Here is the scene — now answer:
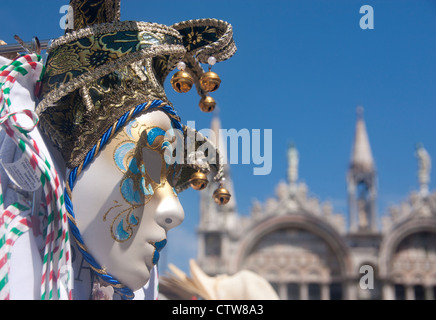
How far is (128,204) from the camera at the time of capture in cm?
207

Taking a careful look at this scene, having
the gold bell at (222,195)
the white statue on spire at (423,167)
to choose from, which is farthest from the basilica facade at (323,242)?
the gold bell at (222,195)

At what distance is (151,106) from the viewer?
2.16m

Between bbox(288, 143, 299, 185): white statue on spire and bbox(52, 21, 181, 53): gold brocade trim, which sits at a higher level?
bbox(288, 143, 299, 185): white statue on spire

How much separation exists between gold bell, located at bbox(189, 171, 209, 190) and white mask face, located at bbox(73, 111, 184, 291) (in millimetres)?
290

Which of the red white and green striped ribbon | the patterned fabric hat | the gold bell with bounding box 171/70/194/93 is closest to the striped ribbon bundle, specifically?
the red white and green striped ribbon

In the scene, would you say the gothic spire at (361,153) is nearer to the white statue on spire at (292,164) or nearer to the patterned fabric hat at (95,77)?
the white statue on spire at (292,164)

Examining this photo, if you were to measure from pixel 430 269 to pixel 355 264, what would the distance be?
2.35 metres

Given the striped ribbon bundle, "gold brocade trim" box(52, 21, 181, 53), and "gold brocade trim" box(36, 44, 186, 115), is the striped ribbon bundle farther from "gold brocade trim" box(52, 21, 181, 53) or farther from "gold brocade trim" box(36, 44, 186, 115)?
"gold brocade trim" box(52, 21, 181, 53)

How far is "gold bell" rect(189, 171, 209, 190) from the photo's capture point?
2.45m

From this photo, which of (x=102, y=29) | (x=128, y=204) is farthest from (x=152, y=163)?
(x=102, y=29)

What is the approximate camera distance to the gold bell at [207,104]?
2.47 m

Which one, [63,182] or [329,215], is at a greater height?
[329,215]
